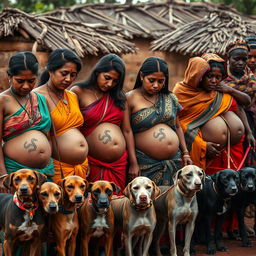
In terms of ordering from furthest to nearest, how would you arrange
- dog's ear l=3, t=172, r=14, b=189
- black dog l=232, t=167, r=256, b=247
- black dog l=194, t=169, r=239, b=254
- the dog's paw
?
1. the dog's paw
2. black dog l=232, t=167, r=256, b=247
3. black dog l=194, t=169, r=239, b=254
4. dog's ear l=3, t=172, r=14, b=189

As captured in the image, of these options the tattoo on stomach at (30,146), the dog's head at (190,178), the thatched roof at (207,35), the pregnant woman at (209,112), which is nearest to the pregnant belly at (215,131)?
the pregnant woman at (209,112)

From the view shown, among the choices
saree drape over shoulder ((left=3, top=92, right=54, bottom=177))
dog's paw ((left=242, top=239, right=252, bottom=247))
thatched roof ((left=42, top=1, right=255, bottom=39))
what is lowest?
dog's paw ((left=242, top=239, right=252, bottom=247))

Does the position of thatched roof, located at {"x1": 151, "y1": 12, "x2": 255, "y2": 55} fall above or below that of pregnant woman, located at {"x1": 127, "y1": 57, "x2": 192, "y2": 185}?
above

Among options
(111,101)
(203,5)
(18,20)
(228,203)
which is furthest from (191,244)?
(203,5)

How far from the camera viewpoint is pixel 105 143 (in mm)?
6383

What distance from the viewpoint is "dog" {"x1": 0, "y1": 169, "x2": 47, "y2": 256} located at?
5.20m

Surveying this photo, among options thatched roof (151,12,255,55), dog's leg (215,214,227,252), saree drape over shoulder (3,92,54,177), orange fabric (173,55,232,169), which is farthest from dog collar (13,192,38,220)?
thatched roof (151,12,255,55)

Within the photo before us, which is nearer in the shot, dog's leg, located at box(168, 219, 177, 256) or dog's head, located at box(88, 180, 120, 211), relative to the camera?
dog's head, located at box(88, 180, 120, 211)

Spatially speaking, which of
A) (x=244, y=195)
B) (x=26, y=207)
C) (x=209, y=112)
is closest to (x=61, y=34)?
(x=209, y=112)

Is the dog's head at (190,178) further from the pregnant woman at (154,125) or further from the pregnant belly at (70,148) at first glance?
the pregnant belly at (70,148)

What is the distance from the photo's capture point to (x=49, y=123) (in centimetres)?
586

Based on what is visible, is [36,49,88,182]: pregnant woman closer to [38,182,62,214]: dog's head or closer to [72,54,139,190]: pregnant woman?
[72,54,139,190]: pregnant woman

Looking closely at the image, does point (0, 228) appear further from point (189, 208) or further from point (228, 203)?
point (228, 203)

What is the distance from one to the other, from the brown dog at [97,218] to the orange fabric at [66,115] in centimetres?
74
